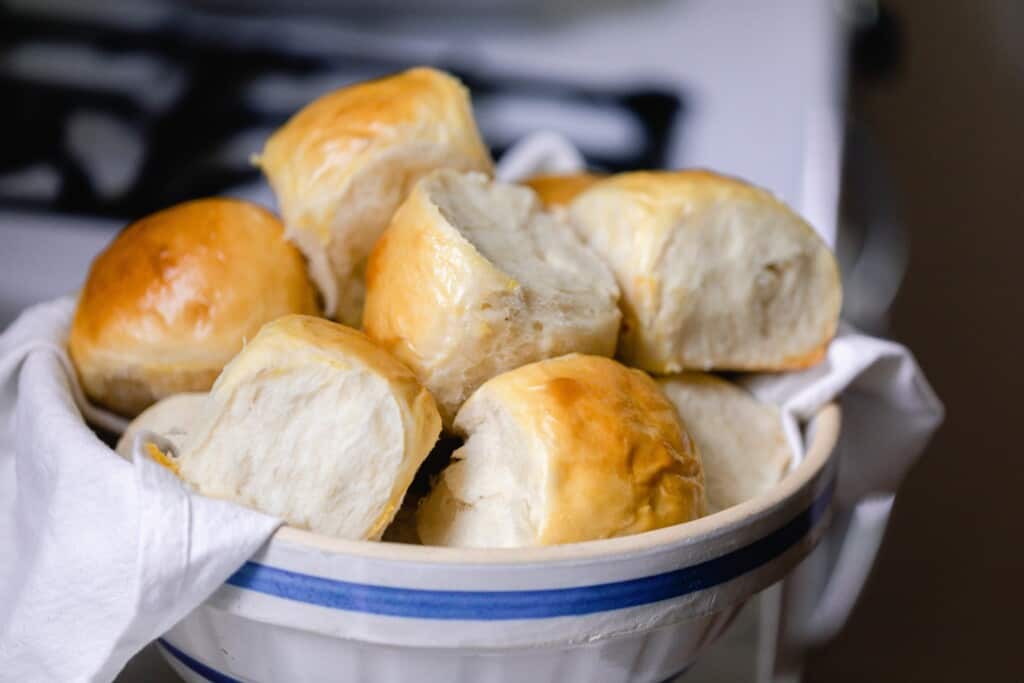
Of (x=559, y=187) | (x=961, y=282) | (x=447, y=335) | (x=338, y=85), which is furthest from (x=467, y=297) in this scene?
(x=961, y=282)

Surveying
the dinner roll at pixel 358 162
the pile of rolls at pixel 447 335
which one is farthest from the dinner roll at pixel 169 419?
the dinner roll at pixel 358 162

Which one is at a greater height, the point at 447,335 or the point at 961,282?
the point at 447,335

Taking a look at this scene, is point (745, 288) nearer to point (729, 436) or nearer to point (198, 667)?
point (729, 436)

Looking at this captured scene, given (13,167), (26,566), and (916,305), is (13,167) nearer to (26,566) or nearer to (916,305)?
(26,566)

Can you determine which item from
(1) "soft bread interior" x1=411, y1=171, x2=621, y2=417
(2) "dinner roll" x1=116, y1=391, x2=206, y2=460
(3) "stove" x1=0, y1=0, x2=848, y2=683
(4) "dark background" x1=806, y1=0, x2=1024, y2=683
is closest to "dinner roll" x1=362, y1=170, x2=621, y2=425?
(1) "soft bread interior" x1=411, y1=171, x2=621, y2=417

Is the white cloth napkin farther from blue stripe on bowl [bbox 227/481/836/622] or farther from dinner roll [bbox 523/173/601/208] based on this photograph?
dinner roll [bbox 523/173/601/208]

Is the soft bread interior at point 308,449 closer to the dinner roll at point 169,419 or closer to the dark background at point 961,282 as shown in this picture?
the dinner roll at point 169,419
